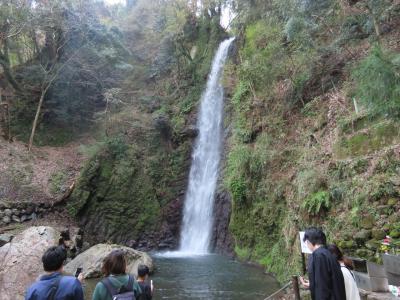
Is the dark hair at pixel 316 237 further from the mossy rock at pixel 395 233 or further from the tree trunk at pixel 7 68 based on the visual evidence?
the tree trunk at pixel 7 68

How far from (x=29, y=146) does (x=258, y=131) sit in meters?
13.4

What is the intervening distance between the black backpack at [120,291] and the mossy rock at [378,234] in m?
4.98

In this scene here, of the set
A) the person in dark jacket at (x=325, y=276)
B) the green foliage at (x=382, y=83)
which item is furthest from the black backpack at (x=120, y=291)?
the green foliage at (x=382, y=83)

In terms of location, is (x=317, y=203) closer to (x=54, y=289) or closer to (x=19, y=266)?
(x=19, y=266)

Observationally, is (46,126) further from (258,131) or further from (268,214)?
(268,214)

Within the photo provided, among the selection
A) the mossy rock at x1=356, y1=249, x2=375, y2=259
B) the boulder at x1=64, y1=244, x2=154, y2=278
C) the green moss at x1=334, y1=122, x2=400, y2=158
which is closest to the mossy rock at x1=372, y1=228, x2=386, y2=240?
the mossy rock at x1=356, y1=249, x2=375, y2=259

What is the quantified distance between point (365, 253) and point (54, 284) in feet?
17.8

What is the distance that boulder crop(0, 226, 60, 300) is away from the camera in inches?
242

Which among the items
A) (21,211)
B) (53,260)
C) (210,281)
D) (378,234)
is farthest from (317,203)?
(21,211)

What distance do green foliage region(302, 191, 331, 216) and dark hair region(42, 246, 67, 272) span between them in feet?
21.2

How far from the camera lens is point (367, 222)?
6.78m

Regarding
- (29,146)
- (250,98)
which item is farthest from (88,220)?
(250,98)

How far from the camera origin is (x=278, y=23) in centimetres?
1606

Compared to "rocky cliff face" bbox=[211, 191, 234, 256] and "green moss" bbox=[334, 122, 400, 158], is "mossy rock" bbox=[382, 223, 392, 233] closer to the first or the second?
"green moss" bbox=[334, 122, 400, 158]
